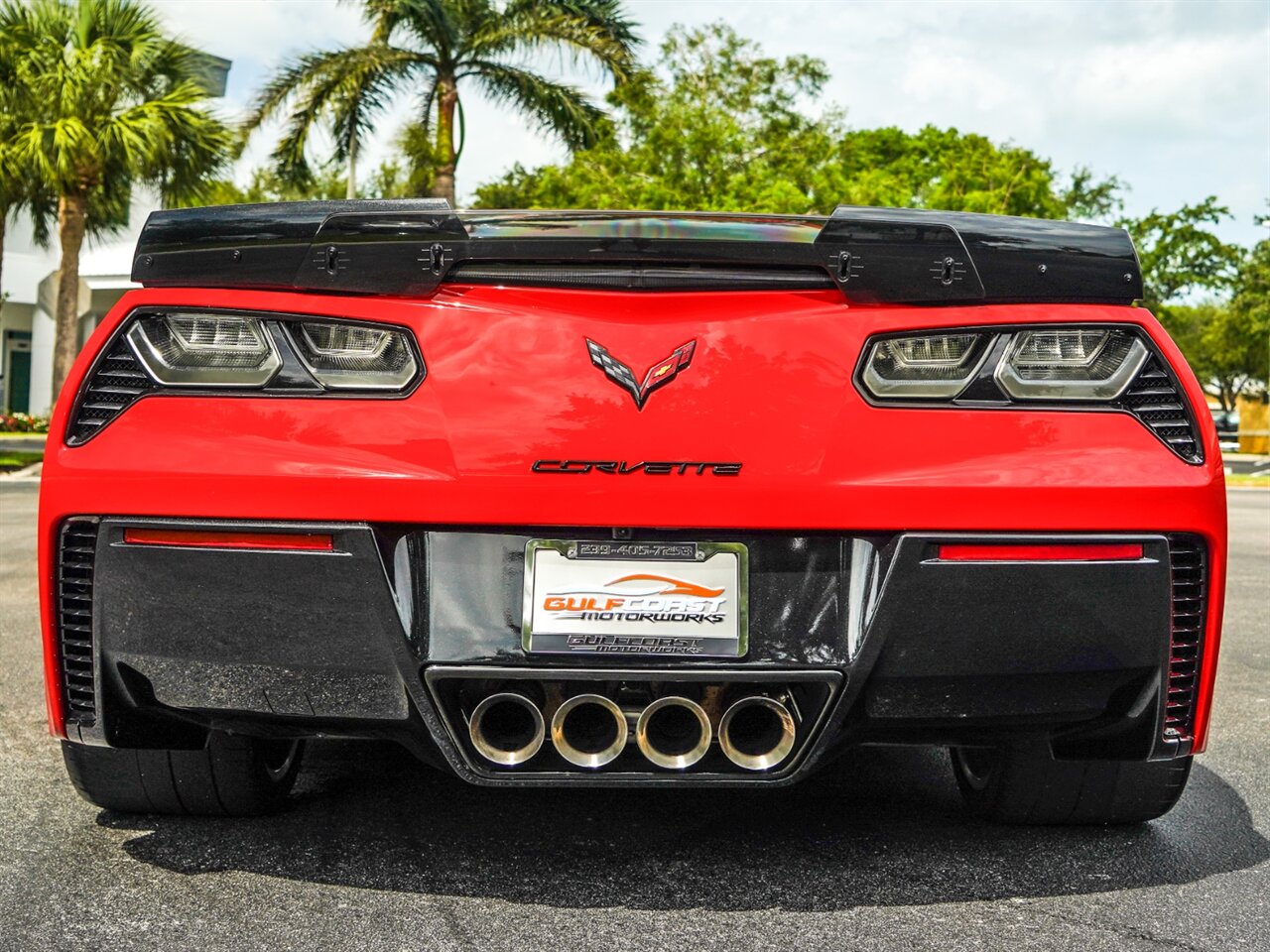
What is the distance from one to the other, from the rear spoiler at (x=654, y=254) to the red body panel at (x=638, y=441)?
4 cm

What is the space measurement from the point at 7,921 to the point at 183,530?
0.73 metres

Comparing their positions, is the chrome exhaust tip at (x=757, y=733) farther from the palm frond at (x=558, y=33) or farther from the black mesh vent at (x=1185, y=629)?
the palm frond at (x=558, y=33)

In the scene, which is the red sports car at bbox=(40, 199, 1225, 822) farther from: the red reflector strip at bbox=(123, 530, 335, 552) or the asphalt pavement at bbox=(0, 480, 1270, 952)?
the asphalt pavement at bbox=(0, 480, 1270, 952)

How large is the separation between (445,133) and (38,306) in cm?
2607

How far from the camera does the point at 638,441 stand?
7.88 feet

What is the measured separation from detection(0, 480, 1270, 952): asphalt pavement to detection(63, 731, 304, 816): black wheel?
6 cm

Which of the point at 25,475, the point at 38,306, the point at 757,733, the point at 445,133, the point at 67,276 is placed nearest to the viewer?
the point at 757,733

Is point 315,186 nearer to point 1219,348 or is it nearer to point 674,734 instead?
point 674,734

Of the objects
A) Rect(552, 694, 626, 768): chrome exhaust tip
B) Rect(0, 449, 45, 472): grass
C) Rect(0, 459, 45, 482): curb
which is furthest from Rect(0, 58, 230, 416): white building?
Rect(552, 694, 626, 768): chrome exhaust tip

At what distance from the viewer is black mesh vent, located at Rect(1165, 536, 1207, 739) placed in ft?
8.28

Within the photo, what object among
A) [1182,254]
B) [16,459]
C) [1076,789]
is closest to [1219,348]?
[1182,254]

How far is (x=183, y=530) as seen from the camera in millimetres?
2449

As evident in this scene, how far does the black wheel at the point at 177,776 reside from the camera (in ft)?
→ 9.44

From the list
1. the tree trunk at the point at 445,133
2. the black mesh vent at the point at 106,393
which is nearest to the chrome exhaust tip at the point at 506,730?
the black mesh vent at the point at 106,393
